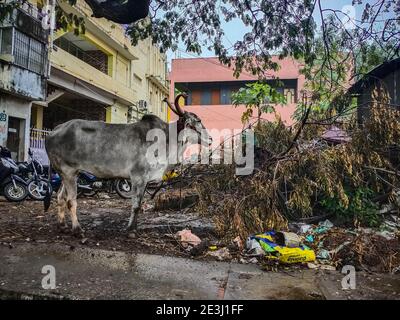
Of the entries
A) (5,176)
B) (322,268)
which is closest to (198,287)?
(322,268)

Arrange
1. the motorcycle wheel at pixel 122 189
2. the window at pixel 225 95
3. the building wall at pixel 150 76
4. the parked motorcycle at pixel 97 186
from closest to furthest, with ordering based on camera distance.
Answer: the parked motorcycle at pixel 97 186 → the motorcycle wheel at pixel 122 189 → the building wall at pixel 150 76 → the window at pixel 225 95

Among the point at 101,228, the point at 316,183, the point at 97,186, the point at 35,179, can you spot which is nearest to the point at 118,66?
the point at 97,186

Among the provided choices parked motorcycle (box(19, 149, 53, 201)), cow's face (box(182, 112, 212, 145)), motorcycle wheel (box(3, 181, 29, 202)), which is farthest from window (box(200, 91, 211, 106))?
cow's face (box(182, 112, 212, 145))

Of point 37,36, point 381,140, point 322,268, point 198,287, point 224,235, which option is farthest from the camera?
point 37,36

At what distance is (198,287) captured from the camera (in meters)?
3.64

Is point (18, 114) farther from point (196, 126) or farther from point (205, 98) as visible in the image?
point (205, 98)

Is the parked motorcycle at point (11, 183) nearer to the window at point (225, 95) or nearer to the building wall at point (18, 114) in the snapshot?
the building wall at point (18, 114)

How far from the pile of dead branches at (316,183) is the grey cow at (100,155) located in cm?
122

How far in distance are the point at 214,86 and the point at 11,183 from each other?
69.6 ft

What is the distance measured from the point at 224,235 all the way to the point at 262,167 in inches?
53.4

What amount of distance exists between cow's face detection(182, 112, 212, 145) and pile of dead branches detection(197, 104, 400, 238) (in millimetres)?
704

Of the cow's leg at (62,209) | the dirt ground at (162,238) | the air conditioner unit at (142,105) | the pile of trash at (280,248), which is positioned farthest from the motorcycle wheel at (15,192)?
the air conditioner unit at (142,105)

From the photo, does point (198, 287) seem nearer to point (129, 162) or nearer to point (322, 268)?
point (322, 268)

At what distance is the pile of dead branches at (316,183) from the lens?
5.62m
